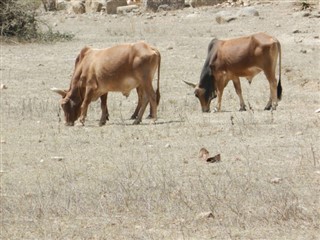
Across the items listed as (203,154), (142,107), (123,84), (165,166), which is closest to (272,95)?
(142,107)

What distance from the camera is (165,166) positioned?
9.73 metres

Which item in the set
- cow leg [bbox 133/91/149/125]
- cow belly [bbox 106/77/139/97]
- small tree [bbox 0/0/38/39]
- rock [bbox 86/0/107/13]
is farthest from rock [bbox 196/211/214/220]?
rock [bbox 86/0/107/13]

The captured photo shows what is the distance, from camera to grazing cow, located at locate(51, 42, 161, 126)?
548 inches

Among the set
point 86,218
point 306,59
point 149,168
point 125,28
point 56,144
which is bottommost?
point 125,28

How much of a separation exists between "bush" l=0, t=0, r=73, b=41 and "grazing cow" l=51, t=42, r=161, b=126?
12.4m

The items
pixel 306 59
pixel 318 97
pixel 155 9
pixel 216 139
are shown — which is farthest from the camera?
pixel 155 9

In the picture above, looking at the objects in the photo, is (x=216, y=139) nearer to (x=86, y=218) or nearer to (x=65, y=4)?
(x=86, y=218)

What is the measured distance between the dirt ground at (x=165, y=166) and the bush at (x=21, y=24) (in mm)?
6579

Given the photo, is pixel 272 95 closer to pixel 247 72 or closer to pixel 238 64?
pixel 247 72

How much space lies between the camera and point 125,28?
31.3 metres

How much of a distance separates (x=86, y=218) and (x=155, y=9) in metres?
30.6

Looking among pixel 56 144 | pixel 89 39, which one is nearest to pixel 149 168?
pixel 56 144

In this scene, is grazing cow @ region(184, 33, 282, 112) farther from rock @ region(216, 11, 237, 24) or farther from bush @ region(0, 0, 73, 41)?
rock @ region(216, 11, 237, 24)

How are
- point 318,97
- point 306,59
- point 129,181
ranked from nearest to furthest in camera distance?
point 129,181
point 318,97
point 306,59
